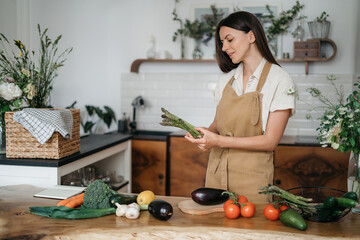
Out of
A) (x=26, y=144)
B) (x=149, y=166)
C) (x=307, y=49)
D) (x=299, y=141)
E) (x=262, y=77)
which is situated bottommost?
(x=149, y=166)

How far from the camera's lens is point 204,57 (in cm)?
448

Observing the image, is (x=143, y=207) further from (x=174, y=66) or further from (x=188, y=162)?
(x=174, y=66)

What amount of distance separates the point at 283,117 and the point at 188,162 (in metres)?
2.04

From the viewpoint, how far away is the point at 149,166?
4.09 metres

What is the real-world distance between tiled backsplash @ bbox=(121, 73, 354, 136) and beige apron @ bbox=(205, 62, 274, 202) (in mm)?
2276

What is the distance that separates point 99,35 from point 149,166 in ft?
6.29

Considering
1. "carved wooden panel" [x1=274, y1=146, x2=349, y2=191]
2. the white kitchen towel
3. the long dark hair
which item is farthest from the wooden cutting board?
"carved wooden panel" [x1=274, y1=146, x2=349, y2=191]

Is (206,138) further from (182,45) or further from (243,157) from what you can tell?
(182,45)

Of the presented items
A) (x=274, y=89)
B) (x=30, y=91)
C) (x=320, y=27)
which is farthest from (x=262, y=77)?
(x=320, y=27)

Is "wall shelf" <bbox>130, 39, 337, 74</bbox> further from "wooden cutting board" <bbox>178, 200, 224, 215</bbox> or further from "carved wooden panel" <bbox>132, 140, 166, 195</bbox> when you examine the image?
"wooden cutting board" <bbox>178, 200, 224, 215</bbox>

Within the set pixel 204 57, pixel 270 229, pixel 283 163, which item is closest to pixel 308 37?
pixel 204 57

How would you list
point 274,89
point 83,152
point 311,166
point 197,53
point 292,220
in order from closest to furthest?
point 292,220 → point 274,89 → point 83,152 → point 311,166 → point 197,53

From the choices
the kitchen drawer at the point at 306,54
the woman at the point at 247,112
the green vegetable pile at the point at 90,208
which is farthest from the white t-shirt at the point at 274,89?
the kitchen drawer at the point at 306,54

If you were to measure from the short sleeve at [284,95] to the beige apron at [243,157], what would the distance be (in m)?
0.09
